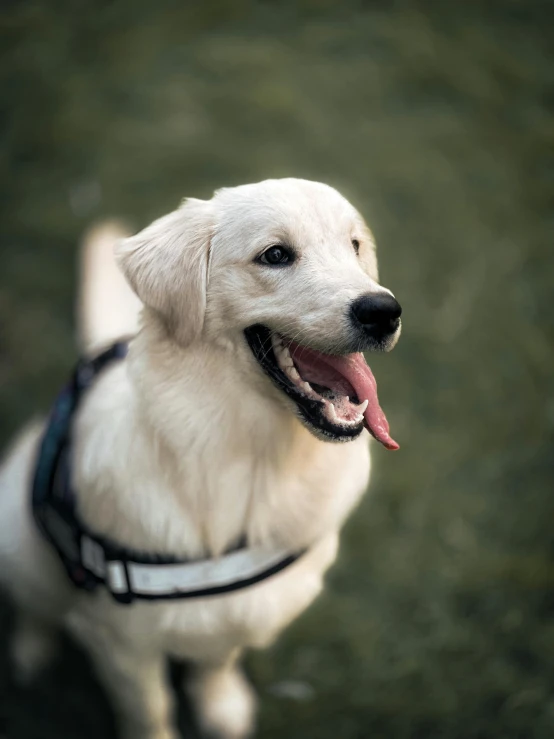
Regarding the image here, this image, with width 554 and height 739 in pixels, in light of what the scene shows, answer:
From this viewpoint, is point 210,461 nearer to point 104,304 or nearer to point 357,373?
point 357,373

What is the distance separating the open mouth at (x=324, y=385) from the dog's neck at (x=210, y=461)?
0.06 metres

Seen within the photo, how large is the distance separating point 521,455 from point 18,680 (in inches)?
92.8

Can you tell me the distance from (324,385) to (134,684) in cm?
116

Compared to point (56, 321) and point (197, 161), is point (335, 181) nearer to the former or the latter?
point (197, 161)

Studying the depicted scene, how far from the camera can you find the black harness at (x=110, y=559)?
5.86 feet

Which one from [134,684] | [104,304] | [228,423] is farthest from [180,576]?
[104,304]

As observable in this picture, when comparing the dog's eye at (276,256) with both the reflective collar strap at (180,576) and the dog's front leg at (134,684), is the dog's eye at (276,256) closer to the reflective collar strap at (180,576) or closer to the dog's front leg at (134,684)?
the reflective collar strap at (180,576)

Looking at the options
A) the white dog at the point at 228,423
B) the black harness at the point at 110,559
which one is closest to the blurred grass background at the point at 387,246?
the white dog at the point at 228,423

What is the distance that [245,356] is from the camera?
1682mm

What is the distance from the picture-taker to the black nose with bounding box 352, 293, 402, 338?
5.03 ft

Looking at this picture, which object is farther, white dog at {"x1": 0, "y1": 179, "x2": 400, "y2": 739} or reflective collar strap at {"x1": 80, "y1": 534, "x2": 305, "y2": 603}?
reflective collar strap at {"x1": 80, "y1": 534, "x2": 305, "y2": 603}

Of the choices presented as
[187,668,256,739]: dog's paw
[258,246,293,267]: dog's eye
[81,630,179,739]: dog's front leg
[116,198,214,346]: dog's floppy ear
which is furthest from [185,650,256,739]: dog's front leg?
[258,246,293,267]: dog's eye

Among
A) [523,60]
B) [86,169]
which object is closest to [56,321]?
[86,169]

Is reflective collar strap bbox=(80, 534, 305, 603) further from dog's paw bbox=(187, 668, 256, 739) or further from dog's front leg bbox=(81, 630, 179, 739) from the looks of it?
dog's paw bbox=(187, 668, 256, 739)
